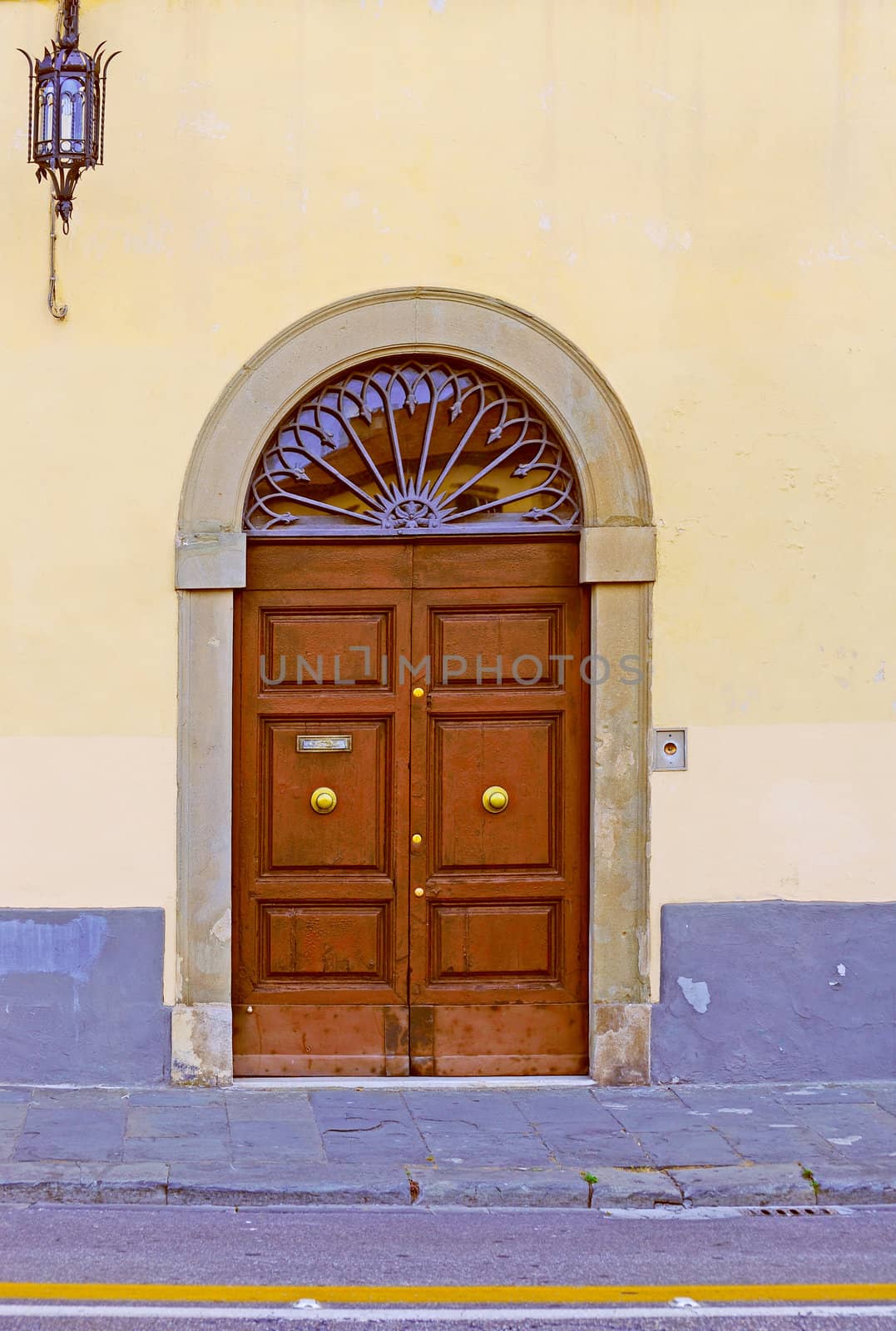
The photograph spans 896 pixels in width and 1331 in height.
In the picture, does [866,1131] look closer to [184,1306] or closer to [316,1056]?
[316,1056]

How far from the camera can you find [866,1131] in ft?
21.4

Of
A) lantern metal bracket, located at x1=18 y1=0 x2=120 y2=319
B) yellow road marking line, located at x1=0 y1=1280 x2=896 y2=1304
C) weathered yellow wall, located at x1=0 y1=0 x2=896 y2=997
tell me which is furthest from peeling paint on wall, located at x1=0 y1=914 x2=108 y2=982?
lantern metal bracket, located at x1=18 y1=0 x2=120 y2=319

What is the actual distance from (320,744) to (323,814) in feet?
1.17

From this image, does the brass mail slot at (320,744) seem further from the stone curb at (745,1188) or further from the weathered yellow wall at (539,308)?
the stone curb at (745,1188)

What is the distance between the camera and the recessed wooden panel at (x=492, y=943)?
744 cm

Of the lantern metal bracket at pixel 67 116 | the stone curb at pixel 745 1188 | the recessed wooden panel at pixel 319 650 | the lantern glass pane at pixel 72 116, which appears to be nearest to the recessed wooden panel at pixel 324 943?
the recessed wooden panel at pixel 319 650

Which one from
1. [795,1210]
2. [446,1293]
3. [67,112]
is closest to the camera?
[446,1293]

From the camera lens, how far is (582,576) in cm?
734

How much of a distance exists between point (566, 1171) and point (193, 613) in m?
3.14

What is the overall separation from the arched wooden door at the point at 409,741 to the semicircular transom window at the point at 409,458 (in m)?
0.01

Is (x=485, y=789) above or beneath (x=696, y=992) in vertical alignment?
above

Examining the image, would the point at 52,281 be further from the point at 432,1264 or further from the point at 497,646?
the point at 432,1264

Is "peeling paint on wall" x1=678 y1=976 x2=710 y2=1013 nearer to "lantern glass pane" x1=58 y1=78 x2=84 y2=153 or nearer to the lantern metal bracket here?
the lantern metal bracket

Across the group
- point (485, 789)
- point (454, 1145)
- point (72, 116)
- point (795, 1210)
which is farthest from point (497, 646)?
point (72, 116)
